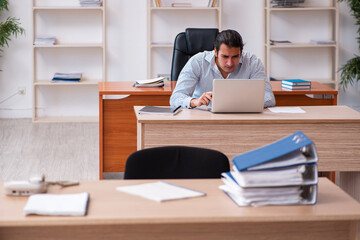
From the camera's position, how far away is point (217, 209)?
1716mm

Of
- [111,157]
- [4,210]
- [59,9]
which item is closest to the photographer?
[4,210]

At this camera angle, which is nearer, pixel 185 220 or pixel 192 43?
pixel 185 220

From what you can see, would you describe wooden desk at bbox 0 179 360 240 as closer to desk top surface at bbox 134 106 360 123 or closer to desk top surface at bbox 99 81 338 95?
desk top surface at bbox 134 106 360 123

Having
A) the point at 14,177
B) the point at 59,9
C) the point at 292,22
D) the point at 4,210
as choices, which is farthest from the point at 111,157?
the point at 292,22

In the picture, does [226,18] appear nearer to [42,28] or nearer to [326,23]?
[326,23]

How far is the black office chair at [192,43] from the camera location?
14.5 ft

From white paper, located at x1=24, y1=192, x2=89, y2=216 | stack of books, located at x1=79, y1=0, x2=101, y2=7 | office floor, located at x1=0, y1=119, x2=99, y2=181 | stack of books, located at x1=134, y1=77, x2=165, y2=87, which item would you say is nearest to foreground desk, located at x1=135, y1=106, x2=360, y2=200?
stack of books, located at x1=134, y1=77, x2=165, y2=87

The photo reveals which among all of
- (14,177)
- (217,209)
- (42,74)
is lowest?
(14,177)

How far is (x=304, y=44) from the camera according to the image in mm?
6309

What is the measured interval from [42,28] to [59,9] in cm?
29

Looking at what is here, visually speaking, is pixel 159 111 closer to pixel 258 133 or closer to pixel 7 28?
pixel 258 133

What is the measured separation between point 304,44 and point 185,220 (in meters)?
4.99

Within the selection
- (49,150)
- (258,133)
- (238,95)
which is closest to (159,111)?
(238,95)

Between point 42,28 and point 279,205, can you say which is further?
point 42,28
